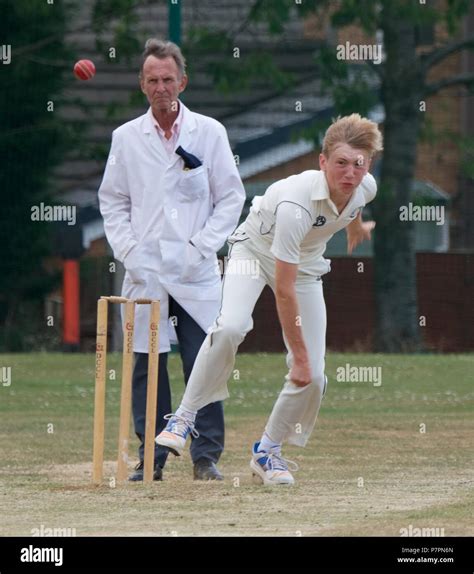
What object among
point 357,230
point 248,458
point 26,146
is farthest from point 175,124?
point 26,146

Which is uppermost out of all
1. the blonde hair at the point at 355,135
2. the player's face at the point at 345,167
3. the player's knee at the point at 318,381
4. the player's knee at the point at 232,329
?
the blonde hair at the point at 355,135

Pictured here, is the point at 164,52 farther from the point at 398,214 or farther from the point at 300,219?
the point at 398,214

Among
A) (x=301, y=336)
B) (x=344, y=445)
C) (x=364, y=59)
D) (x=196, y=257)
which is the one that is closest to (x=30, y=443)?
(x=344, y=445)

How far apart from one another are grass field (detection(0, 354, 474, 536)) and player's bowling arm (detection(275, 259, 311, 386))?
620 millimetres

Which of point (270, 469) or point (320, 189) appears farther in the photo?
point (270, 469)

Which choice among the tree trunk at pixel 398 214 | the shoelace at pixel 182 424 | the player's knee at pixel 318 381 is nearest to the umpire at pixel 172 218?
the shoelace at pixel 182 424

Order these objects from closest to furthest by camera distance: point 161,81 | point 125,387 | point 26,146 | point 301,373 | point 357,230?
point 125,387
point 301,373
point 357,230
point 161,81
point 26,146

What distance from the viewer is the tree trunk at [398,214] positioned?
Result: 21.4m

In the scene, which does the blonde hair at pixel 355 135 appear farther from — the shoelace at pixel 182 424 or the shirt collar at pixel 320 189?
the shoelace at pixel 182 424

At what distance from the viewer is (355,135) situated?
8031mm

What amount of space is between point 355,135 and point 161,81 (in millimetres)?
1273

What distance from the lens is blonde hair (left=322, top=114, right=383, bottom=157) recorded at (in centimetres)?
804

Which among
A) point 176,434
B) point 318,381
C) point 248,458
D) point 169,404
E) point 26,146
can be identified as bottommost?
point 248,458

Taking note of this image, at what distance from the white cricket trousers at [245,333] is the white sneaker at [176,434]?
0.27 ft
